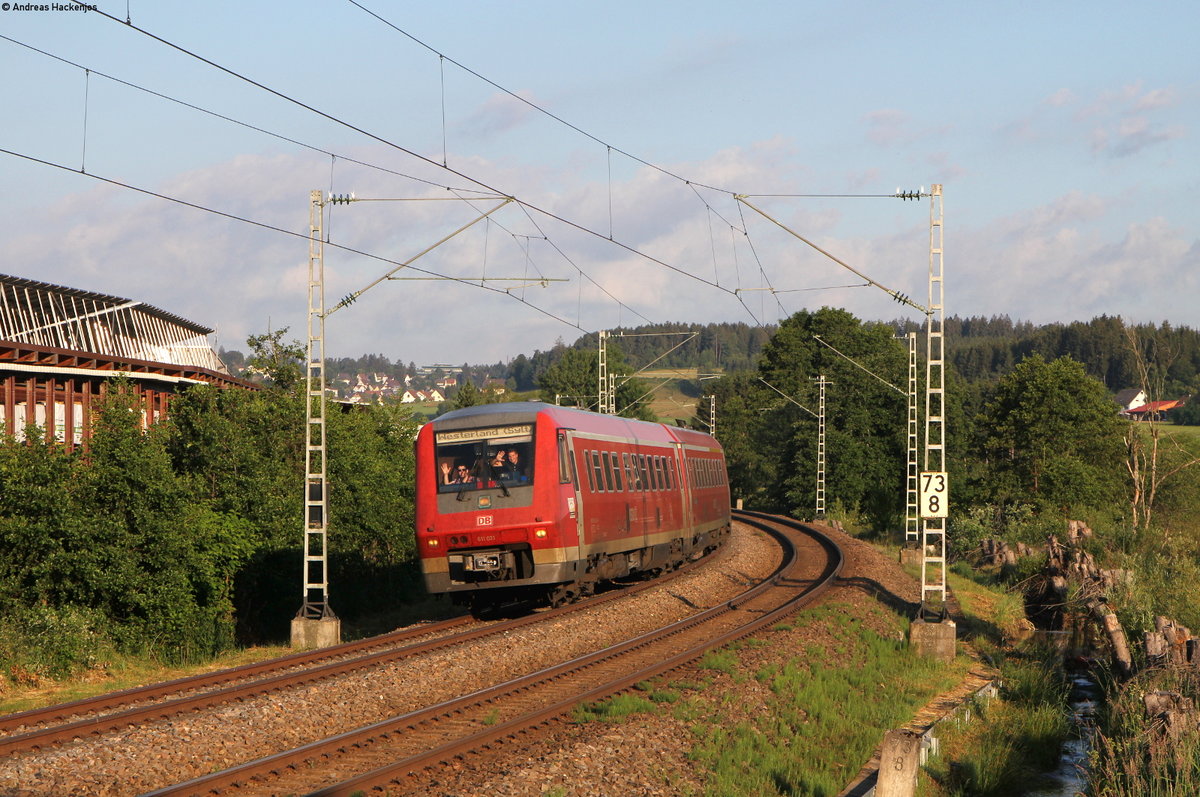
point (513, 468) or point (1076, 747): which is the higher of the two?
point (513, 468)

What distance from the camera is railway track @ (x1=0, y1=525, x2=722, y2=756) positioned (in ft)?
36.4

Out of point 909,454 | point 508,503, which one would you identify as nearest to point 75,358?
point 508,503

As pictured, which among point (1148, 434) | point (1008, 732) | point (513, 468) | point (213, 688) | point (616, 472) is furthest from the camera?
point (1148, 434)

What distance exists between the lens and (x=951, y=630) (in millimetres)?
17875

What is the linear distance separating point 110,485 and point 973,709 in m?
15.3

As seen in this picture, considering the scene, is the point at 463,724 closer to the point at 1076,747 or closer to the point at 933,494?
the point at 1076,747

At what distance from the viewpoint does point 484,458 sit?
19.6 meters

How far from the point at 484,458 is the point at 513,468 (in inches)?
20.3

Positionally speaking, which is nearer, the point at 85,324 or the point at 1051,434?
the point at 85,324

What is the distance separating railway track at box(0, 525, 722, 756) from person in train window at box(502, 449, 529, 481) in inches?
90.5

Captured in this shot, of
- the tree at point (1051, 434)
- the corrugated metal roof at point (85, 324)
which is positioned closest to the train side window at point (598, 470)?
the corrugated metal roof at point (85, 324)

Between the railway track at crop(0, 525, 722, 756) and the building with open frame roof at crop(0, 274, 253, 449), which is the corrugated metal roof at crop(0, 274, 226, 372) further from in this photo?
the railway track at crop(0, 525, 722, 756)

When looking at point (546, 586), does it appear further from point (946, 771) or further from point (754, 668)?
point (946, 771)

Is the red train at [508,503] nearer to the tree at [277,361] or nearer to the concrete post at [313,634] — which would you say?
the concrete post at [313,634]
